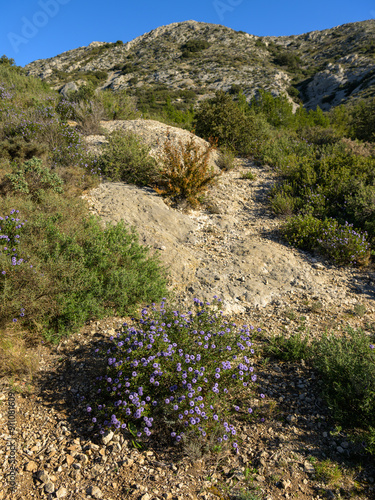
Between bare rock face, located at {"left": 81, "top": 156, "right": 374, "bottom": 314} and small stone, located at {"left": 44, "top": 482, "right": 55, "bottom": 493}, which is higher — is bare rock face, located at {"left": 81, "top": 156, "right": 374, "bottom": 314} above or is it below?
above

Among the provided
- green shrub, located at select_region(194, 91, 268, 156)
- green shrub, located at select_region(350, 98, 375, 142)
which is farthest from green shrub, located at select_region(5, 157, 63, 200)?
green shrub, located at select_region(350, 98, 375, 142)

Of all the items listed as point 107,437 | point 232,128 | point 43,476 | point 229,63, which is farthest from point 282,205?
point 229,63

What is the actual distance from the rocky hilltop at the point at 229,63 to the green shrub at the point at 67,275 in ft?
120

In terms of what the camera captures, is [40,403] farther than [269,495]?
Yes

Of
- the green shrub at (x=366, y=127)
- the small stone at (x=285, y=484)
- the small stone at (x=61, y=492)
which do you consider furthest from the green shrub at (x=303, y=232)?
the green shrub at (x=366, y=127)

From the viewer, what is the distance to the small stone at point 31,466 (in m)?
2.30

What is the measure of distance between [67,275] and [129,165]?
14.6 ft

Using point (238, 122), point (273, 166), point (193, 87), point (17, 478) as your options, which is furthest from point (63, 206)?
point (193, 87)

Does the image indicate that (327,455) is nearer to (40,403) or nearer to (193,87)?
(40,403)

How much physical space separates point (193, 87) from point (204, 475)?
4732 centimetres

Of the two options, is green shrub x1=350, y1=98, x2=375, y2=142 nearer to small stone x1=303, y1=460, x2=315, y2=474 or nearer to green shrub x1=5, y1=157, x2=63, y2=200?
green shrub x1=5, y1=157, x2=63, y2=200

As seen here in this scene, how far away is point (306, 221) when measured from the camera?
631cm

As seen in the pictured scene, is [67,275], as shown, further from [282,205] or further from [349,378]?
[282,205]

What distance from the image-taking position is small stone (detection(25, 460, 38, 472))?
2.30 meters
